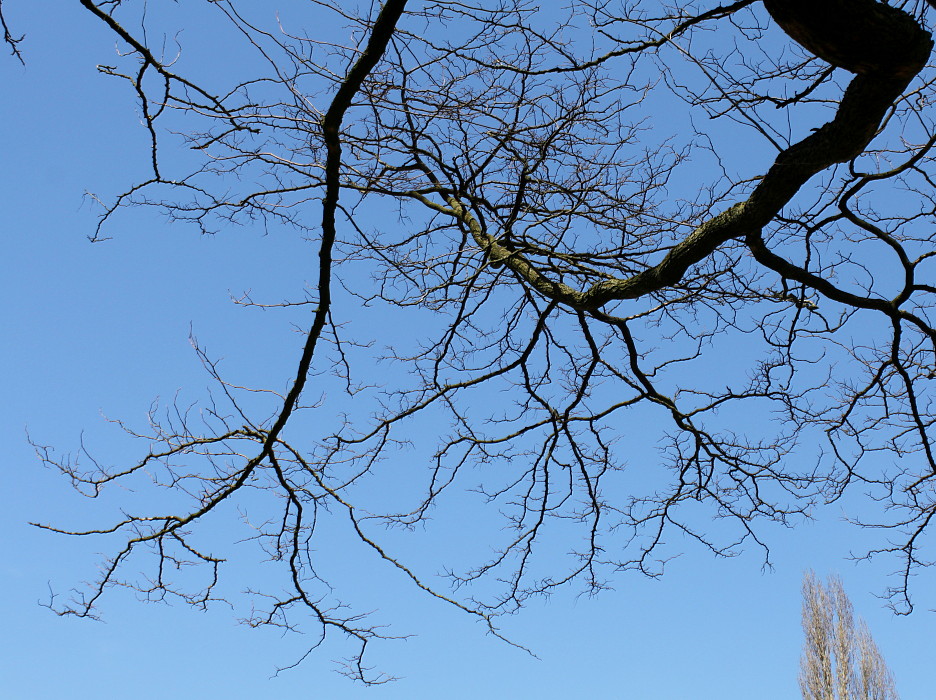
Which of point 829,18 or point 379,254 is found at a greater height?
point 379,254

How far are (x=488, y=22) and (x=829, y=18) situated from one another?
1.39 meters

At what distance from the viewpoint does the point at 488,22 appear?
12.3 feet

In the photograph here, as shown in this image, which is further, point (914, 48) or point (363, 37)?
point (363, 37)

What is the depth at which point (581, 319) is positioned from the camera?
464cm

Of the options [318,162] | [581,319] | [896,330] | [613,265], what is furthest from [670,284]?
[318,162]

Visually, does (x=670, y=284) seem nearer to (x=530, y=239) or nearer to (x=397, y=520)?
(x=530, y=239)

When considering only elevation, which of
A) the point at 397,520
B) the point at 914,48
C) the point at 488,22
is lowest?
the point at 397,520

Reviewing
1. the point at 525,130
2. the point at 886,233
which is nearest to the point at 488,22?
the point at 525,130

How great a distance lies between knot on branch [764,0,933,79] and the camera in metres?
3.04

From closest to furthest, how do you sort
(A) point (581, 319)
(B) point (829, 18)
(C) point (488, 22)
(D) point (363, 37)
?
(B) point (829, 18), (D) point (363, 37), (C) point (488, 22), (A) point (581, 319)

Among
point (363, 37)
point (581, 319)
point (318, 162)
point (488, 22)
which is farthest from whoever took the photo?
point (581, 319)

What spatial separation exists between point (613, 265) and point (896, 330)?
5.09ft

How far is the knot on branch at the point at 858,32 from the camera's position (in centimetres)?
304

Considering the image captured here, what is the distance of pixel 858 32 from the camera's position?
306 centimetres
